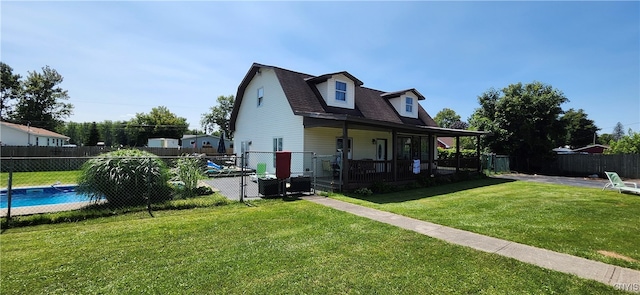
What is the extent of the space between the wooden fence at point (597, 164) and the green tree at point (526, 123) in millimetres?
1365

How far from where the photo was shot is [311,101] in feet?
48.8

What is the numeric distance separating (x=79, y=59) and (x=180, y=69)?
533 cm

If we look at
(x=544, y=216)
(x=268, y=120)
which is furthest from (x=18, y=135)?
(x=544, y=216)

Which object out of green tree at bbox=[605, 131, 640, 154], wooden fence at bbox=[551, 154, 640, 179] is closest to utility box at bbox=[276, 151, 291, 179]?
wooden fence at bbox=[551, 154, 640, 179]

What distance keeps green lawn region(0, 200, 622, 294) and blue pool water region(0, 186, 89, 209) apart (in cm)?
484

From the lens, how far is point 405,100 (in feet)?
65.0

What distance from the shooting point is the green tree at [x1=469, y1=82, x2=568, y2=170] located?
22797mm

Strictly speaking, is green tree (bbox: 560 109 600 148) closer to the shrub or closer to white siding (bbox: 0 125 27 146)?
the shrub

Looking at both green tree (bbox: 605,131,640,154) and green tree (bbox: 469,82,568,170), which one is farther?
green tree (bbox: 469,82,568,170)

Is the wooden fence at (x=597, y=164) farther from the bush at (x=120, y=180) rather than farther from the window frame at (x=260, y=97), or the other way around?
the bush at (x=120, y=180)

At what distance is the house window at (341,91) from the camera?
51.8ft

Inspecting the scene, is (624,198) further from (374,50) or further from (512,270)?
(374,50)

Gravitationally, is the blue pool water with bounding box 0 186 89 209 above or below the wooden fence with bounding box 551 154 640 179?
below

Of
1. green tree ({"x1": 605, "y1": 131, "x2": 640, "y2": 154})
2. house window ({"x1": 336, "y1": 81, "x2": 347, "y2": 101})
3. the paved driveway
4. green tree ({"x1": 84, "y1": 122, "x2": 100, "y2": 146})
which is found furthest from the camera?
green tree ({"x1": 84, "y1": 122, "x2": 100, "y2": 146})
